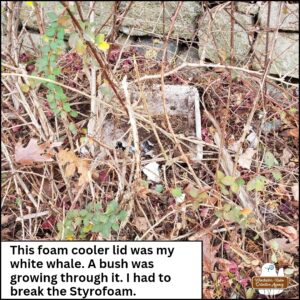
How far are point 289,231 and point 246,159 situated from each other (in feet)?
1.20

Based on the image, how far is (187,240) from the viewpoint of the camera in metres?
1.95

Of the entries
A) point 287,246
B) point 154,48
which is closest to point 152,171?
point 287,246

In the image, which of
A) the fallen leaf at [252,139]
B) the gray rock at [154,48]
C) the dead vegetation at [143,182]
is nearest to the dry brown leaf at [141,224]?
the dead vegetation at [143,182]

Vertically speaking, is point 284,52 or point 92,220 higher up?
point 284,52

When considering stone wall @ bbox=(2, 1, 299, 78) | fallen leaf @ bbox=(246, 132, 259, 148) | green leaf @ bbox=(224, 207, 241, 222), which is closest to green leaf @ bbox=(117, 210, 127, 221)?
green leaf @ bbox=(224, 207, 241, 222)

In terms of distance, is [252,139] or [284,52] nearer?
[252,139]

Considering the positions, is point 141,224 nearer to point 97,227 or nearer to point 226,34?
point 97,227

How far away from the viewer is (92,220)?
186cm

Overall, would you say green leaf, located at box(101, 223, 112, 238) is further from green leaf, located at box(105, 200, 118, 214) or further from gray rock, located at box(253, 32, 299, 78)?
gray rock, located at box(253, 32, 299, 78)

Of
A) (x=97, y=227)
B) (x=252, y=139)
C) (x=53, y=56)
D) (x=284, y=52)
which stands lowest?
(x=97, y=227)

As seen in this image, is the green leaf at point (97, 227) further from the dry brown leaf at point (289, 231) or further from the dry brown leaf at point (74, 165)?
the dry brown leaf at point (289, 231)

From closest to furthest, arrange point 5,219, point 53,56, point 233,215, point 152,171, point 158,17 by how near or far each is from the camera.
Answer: point 53,56 < point 233,215 < point 5,219 < point 152,171 < point 158,17

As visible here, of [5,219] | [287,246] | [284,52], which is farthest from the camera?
[284,52]

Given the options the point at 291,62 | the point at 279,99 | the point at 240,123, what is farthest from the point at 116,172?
the point at 291,62
